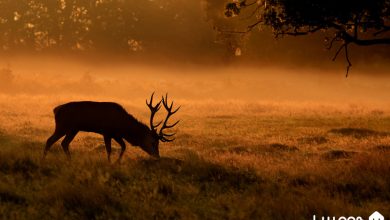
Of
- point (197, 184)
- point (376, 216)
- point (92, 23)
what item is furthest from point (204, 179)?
point (92, 23)

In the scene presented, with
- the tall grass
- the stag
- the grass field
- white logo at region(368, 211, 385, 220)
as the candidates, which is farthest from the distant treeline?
white logo at region(368, 211, 385, 220)

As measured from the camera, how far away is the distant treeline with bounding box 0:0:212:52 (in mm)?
83012

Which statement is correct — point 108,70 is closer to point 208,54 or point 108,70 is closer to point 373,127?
point 208,54

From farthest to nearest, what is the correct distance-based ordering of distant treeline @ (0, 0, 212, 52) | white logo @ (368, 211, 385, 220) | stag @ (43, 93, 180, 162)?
distant treeline @ (0, 0, 212, 52) < stag @ (43, 93, 180, 162) < white logo @ (368, 211, 385, 220)

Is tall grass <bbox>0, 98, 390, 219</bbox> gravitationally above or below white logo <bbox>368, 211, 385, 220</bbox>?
above

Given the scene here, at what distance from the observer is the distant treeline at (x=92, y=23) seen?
8301 cm

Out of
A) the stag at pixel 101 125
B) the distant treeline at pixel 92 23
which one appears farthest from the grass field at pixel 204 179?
the distant treeline at pixel 92 23

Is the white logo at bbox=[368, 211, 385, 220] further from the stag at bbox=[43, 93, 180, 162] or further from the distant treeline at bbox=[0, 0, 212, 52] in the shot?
the distant treeline at bbox=[0, 0, 212, 52]

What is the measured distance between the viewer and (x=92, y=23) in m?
88.2

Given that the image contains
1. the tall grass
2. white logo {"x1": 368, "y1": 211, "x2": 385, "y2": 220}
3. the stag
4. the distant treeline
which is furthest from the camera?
the distant treeline

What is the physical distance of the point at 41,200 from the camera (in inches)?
400

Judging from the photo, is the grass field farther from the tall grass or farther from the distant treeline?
the distant treeline

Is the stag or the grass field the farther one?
the stag

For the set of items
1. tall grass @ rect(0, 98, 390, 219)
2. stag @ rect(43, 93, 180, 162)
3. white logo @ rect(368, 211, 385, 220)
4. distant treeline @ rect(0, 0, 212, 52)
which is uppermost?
distant treeline @ rect(0, 0, 212, 52)
